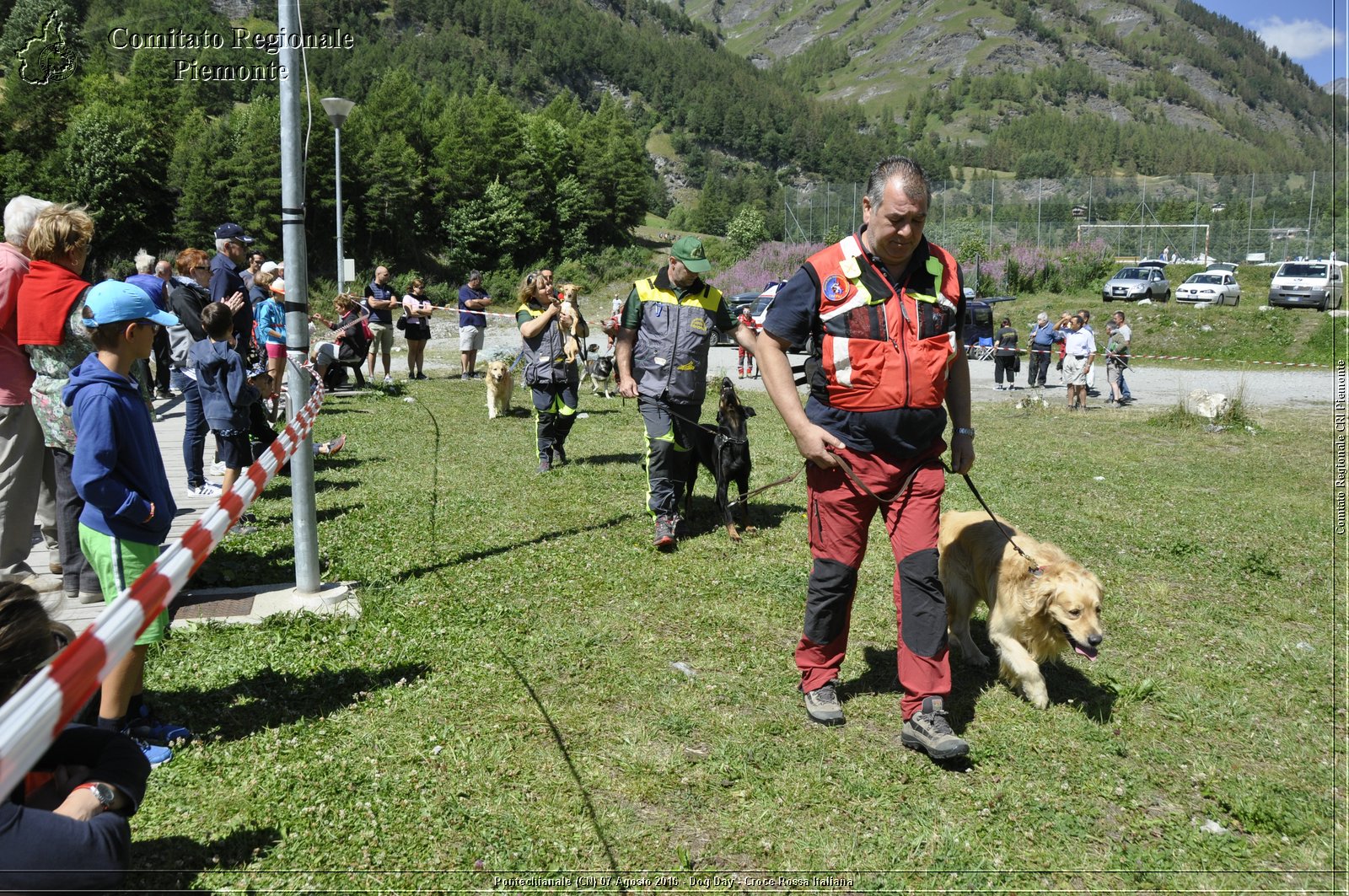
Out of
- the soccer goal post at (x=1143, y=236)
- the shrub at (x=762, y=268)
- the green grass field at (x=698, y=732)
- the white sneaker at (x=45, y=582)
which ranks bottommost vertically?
the green grass field at (x=698, y=732)

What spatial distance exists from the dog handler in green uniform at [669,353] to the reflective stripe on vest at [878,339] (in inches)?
114

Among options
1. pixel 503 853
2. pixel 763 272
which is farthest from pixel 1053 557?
pixel 763 272

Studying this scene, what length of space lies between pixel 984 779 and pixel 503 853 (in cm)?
203

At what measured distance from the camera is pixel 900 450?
3.92m

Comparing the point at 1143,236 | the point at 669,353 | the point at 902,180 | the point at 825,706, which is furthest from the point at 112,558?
the point at 1143,236

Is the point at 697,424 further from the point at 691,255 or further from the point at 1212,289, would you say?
the point at 1212,289

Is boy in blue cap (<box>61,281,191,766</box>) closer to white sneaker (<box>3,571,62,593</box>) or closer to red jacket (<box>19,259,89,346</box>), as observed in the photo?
red jacket (<box>19,259,89,346</box>)

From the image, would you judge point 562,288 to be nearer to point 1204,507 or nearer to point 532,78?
point 1204,507

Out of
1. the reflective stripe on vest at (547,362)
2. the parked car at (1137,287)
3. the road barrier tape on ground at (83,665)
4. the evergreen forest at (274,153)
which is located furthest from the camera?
the evergreen forest at (274,153)

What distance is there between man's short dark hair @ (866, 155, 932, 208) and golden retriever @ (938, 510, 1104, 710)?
5.97 feet

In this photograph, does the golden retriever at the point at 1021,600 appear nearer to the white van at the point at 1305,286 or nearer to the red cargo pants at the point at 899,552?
the red cargo pants at the point at 899,552

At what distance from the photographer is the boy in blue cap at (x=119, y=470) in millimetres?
3443

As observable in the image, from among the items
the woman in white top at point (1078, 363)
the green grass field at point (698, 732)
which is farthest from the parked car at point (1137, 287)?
the green grass field at point (698, 732)

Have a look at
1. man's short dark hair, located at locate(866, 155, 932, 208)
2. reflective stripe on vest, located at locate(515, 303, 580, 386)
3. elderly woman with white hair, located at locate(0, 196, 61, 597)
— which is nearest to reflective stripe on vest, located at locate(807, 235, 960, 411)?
man's short dark hair, located at locate(866, 155, 932, 208)
